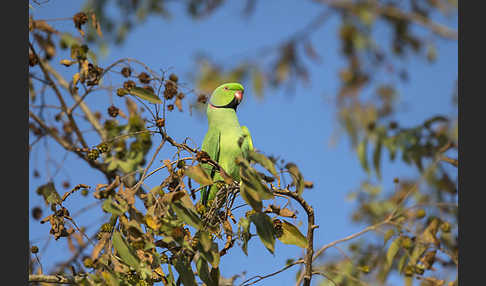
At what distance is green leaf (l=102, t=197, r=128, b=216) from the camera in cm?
162

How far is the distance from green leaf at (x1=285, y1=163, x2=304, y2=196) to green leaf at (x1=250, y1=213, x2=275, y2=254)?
0.17 m

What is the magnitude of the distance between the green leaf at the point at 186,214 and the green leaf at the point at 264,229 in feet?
0.64

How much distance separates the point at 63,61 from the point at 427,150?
227 cm

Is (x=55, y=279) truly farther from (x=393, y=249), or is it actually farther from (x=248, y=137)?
(x=393, y=249)

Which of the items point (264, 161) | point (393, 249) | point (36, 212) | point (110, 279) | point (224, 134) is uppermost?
point (224, 134)

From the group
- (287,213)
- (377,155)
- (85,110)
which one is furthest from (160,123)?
(377,155)

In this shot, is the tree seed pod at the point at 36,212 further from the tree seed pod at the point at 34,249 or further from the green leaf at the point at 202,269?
the green leaf at the point at 202,269

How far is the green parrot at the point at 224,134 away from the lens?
289 centimetres

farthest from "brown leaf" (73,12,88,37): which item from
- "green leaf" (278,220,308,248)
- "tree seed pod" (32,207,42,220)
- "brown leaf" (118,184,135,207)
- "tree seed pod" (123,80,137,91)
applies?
"green leaf" (278,220,308,248)

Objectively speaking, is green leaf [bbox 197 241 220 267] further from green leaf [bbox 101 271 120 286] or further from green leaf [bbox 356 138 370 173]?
green leaf [bbox 356 138 370 173]

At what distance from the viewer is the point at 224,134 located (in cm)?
296

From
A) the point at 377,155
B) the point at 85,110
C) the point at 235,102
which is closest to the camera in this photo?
the point at 235,102

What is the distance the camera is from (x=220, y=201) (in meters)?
2.01

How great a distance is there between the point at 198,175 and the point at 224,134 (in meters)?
1.26
